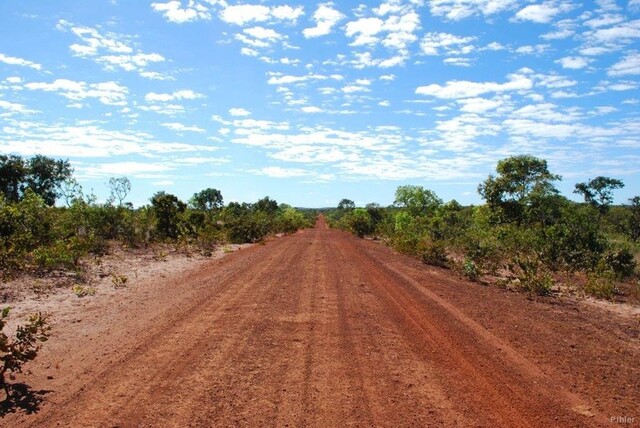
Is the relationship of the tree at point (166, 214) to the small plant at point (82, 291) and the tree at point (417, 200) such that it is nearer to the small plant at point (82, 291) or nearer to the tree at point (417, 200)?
the small plant at point (82, 291)

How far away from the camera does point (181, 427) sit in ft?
15.5

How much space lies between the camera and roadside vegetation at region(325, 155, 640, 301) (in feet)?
53.9

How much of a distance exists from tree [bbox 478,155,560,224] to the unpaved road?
22329 millimetres

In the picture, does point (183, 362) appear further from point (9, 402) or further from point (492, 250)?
point (492, 250)

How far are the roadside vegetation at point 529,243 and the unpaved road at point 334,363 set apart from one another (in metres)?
4.70

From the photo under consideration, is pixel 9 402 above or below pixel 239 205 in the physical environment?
below

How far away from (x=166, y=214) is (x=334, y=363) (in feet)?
82.1

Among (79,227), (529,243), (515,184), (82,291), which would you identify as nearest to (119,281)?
(82,291)

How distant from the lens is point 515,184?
1316 inches

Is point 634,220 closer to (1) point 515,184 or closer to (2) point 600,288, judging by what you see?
(1) point 515,184

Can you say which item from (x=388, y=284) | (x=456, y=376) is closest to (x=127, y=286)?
(x=388, y=284)

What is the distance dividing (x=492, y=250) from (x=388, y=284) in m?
8.36

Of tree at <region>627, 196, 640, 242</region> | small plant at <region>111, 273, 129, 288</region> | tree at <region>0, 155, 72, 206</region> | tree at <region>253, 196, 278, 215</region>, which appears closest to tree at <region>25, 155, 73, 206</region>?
tree at <region>0, 155, 72, 206</region>

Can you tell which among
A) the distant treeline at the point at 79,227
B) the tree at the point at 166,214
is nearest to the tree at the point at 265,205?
the distant treeline at the point at 79,227
